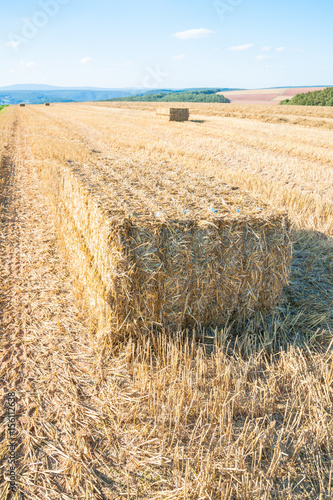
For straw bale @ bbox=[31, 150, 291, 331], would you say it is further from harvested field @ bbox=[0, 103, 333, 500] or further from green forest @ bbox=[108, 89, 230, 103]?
green forest @ bbox=[108, 89, 230, 103]

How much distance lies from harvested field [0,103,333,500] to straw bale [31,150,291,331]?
22 mm

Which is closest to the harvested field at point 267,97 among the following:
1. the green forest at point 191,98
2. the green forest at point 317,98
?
the green forest at point 191,98

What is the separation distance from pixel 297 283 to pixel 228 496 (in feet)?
9.94

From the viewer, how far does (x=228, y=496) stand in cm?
209

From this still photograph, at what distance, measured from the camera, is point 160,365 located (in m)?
3.15

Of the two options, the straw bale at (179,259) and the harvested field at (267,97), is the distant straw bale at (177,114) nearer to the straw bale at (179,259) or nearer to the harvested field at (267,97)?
the straw bale at (179,259)

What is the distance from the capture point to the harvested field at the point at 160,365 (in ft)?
7.35

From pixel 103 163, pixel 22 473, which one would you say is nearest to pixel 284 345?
pixel 22 473

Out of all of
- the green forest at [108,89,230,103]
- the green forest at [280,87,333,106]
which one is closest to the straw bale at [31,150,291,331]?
the green forest at [280,87,333,106]

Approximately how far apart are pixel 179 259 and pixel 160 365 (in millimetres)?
996

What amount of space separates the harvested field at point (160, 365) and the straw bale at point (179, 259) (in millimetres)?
22

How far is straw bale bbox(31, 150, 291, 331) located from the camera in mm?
3193

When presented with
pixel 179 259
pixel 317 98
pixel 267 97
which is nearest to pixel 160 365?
pixel 179 259

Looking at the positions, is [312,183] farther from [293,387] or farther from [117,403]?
[117,403]
